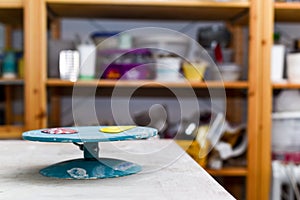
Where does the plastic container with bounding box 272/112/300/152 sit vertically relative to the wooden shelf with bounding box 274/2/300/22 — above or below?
below

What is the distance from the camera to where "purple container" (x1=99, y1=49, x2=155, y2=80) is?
150cm

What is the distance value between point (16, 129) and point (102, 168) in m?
0.97

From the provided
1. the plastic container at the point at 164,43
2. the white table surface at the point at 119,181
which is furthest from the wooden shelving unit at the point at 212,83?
the white table surface at the point at 119,181

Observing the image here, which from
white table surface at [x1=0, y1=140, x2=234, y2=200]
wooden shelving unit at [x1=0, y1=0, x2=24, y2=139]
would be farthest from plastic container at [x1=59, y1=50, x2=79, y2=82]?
white table surface at [x1=0, y1=140, x2=234, y2=200]

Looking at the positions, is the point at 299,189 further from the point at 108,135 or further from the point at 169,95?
the point at 108,135

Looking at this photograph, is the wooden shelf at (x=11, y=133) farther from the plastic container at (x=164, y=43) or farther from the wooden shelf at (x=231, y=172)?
the wooden shelf at (x=231, y=172)

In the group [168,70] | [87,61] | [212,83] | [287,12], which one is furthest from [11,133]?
[287,12]

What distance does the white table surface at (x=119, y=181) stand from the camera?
535 mm

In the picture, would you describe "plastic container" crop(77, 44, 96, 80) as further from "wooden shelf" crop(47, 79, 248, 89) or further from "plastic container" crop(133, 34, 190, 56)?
"plastic container" crop(133, 34, 190, 56)

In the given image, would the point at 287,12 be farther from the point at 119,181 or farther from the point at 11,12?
the point at 119,181

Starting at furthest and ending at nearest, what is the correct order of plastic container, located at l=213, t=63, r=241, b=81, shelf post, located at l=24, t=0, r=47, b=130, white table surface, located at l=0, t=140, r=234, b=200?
plastic container, located at l=213, t=63, r=241, b=81 < shelf post, located at l=24, t=0, r=47, b=130 < white table surface, located at l=0, t=140, r=234, b=200

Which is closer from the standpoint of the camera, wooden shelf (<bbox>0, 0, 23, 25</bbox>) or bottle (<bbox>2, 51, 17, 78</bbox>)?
wooden shelf (<bbox>0, 0, 23, 25</bbox>)

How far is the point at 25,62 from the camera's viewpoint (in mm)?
1476

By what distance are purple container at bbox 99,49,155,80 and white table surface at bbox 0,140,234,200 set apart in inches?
25.1
